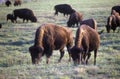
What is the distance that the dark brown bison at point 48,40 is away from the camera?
37.1 feet

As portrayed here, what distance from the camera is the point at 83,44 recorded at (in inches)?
444

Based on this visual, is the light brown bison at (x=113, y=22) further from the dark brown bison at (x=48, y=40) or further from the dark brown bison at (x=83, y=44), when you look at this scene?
the dark brown bison at (x=83, y=44)

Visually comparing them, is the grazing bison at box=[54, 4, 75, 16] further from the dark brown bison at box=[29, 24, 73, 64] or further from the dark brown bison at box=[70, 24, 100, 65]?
the dark brown bison at box=[70, 24, 100, 65]

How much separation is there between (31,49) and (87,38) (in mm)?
2122

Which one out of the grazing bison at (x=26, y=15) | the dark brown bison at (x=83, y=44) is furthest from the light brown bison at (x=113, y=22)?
the dark brown bison at (x=83, y=44)

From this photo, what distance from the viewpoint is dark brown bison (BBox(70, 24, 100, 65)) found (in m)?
10.6

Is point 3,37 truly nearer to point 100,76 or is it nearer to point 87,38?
point 87,38

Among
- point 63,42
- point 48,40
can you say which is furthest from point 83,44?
point 63,42

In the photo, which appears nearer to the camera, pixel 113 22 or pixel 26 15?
pixel 113 22

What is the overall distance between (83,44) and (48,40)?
1.45 m

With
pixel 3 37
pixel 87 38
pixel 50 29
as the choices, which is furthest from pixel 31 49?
pixel 3 37

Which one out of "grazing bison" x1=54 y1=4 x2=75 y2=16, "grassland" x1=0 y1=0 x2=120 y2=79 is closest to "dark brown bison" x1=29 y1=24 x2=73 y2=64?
"grassland" x1=0 y1=0 x2=120 y2=79

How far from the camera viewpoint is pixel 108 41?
17.9 metres

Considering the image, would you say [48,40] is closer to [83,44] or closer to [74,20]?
[83,44]
